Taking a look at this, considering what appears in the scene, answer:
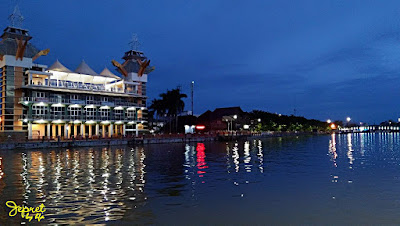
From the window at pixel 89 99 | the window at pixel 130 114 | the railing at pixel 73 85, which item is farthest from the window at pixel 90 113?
the window at pixel 130 114

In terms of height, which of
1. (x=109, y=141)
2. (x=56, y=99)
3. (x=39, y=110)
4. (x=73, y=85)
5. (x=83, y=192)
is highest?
(x=73, y=85)

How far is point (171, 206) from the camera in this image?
13289 millimetres

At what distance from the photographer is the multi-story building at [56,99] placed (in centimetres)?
5719

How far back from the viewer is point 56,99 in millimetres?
60812

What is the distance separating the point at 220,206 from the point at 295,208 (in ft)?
10.0

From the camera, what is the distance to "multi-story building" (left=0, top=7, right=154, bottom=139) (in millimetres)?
57188

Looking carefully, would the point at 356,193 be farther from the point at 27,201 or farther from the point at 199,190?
the point at 27,201

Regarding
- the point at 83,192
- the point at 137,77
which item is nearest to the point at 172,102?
the point at 137,77

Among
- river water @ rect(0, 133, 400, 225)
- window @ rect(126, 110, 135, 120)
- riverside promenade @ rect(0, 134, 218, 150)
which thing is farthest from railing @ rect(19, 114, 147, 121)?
river water @ rect(0, 133, 400, 225)

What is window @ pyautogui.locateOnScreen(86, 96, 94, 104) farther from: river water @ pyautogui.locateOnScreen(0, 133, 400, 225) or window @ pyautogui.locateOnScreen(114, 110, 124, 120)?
river water @ pyautogui.locateOnScreen(0, 133, 400, 225)

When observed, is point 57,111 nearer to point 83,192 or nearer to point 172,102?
point 172,102

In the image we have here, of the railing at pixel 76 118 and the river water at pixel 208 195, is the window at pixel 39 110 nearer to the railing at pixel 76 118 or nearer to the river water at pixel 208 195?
the railing at pixel 76 118

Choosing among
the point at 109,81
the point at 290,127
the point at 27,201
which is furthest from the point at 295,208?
the point at 290,127

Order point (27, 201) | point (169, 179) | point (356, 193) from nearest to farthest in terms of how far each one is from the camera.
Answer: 1. point (27, 201)
2. point (356, 193)
3. point (169, 179)
